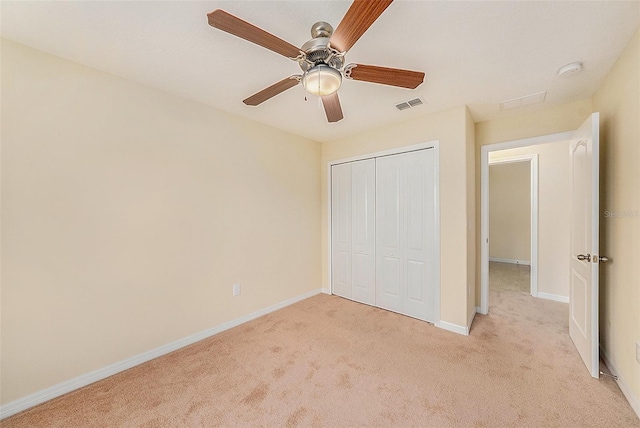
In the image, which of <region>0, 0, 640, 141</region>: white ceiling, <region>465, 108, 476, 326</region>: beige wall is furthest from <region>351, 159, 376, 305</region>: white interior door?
<region>0, 0, 640, 141</region>: white ceiling

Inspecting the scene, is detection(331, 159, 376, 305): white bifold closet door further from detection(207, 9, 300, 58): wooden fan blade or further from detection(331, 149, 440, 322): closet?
detection(207, 9, 300, 58): wooden fan blade

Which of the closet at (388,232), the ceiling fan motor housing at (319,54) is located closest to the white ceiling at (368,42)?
the ceiling fan motor housing at (319,54)

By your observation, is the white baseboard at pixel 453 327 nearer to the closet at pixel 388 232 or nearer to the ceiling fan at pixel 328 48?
the closet at pixel 388 232

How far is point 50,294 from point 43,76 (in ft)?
5.00

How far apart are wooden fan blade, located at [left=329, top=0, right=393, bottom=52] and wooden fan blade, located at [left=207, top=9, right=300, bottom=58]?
0.76ft

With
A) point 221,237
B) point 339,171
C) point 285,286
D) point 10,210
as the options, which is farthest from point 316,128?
point 10,210

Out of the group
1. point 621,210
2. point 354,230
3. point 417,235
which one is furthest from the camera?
point 354,230

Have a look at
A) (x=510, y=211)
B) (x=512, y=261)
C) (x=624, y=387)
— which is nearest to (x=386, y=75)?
(x=624, y=387)

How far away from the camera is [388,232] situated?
10.4 ft

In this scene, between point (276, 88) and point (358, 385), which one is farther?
point (358, 385)

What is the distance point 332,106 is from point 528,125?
2.43 meters

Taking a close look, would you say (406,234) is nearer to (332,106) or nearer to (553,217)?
(332,106)

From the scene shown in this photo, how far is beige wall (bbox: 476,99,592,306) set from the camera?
2508 mm

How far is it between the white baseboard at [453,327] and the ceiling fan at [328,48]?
7.90 ft
